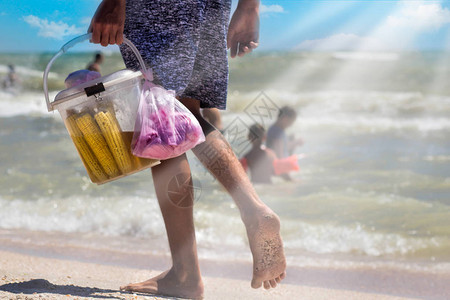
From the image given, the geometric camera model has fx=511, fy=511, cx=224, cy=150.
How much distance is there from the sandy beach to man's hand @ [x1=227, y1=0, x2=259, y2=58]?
93cm

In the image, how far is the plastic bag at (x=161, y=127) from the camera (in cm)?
137

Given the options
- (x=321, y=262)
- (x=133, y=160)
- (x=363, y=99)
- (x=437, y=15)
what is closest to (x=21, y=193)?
(x=321, y=262)

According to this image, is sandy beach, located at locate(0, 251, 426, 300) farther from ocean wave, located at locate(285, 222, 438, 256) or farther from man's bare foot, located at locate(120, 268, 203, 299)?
ocean wave, located at locate(285, 222, 438, 256)

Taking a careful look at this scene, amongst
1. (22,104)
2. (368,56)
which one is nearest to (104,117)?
(22,104)

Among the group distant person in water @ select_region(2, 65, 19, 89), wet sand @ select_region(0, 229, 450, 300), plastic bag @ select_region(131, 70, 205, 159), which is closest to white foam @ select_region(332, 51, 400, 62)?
distant person in water @ select_region(2, 65, 19, 89)

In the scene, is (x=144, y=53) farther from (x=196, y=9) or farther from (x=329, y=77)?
(x=329, y=77)

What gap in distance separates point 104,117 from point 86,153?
0.12 meters

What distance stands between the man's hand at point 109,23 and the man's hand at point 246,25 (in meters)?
0.52

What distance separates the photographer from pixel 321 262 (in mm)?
2469

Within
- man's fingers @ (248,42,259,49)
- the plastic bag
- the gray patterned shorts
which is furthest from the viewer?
man's fingers @ (248,42,259,49)

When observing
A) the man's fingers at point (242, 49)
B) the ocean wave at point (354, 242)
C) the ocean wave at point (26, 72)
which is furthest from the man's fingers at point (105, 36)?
the ocean wave at point (26, 72)

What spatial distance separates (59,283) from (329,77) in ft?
42.5

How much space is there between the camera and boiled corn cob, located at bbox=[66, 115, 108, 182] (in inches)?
55.8

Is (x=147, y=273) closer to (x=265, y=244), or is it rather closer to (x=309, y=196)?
(x=265, y=244)
